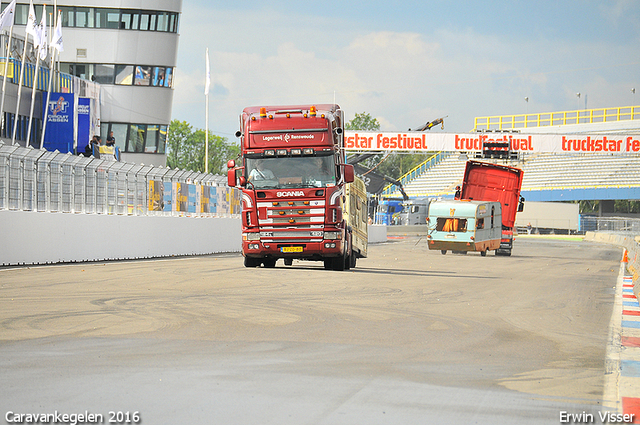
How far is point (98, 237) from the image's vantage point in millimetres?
22828

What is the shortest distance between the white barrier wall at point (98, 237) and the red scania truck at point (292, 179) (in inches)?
202

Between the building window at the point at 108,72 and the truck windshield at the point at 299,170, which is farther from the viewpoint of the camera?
the building window at the point at 108,72

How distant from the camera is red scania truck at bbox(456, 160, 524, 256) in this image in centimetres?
3900

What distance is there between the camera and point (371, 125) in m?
140

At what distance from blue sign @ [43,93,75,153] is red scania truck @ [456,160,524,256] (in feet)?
75.0

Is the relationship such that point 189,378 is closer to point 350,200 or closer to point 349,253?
point 349,253

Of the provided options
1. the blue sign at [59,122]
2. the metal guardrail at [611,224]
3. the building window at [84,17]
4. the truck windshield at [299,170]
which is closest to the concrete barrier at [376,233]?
the blue sign at [59,122]

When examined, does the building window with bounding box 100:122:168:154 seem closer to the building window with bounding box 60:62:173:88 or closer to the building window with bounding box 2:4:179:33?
the building window with bounding box 60:62:173:88

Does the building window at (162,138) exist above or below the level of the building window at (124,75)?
below

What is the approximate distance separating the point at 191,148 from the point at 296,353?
4970 inches

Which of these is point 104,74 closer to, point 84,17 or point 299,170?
point 84,17

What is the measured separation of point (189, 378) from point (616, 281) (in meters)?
16.1

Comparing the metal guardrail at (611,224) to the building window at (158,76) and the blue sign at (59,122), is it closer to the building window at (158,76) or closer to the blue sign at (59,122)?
the building window at (158,76)

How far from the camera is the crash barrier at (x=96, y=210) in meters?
19.6
